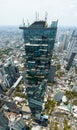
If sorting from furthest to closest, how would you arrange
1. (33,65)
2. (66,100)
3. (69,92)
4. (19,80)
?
(19,80), (69,92), (66,100), (33,65)

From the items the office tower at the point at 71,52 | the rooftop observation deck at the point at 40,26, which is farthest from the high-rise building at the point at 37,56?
the office tower at the point at 71,52

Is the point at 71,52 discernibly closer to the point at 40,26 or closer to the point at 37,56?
the point at 37,56

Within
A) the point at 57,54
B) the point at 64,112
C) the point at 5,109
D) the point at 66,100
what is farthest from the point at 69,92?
the point at 57,54

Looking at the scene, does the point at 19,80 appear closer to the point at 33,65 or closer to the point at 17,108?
the point at 17,108

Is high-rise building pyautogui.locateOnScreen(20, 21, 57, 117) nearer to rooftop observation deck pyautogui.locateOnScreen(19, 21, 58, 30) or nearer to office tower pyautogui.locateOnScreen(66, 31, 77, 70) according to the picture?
rooftop observation deck pyautogui.locateOnScreen(19, 21, 58, 30)

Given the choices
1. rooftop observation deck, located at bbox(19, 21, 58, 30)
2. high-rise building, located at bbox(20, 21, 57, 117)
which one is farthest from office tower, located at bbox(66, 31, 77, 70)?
rooftop observation deck, located at bbox(19, 21, 58, 30)

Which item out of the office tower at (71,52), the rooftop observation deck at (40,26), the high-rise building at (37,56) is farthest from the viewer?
the office tower at (71,52)

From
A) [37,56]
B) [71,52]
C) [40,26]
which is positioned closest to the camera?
[40,26]

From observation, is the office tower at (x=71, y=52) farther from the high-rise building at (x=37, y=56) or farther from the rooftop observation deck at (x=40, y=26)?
the rooftop observation deck at (x=40, y=26)

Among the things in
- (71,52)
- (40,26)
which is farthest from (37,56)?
(71,52)
